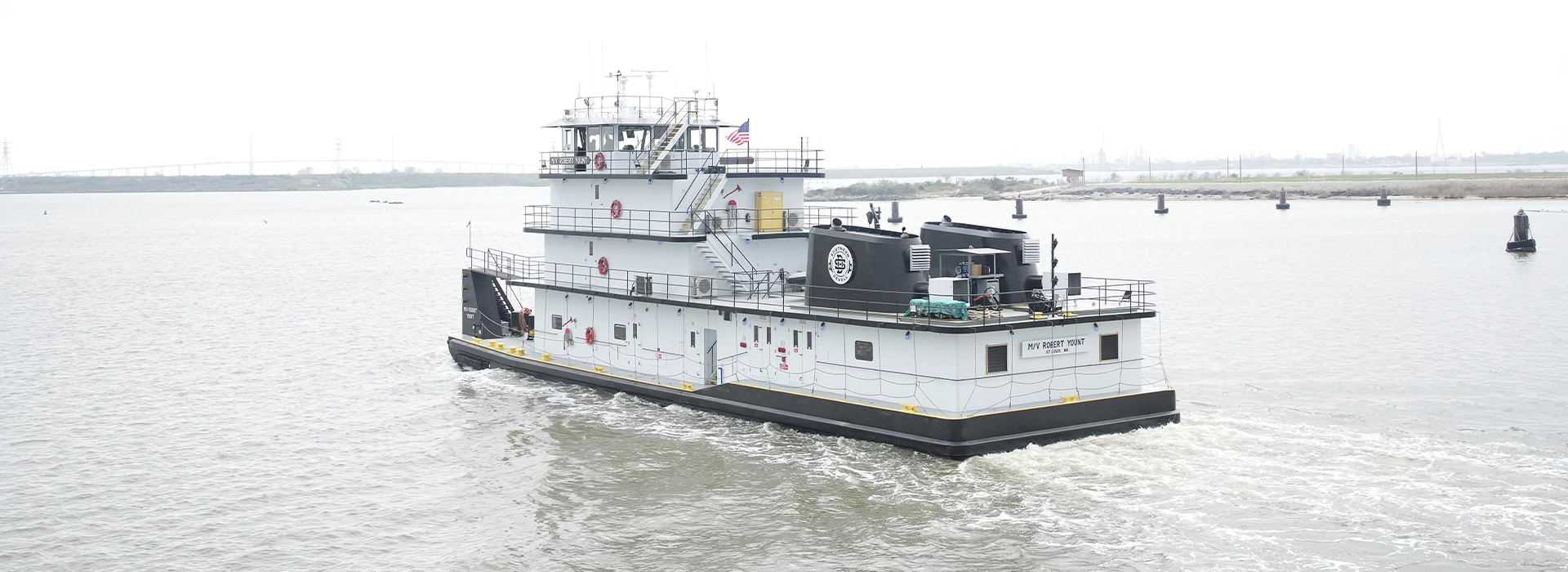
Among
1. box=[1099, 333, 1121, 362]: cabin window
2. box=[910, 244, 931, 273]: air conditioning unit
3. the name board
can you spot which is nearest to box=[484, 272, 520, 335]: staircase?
box=[910, 244, 931, 273]: air conditioning unit

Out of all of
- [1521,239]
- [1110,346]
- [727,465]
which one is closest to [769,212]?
[727,465]

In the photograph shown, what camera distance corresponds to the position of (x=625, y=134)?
30359mm

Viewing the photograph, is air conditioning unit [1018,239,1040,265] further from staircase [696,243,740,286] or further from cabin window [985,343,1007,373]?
staircase [696,243,740,286]

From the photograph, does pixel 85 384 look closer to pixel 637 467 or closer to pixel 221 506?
pixel 221 506

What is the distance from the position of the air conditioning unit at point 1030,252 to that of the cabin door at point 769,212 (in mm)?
6524

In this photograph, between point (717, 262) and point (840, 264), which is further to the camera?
point (717, 262)

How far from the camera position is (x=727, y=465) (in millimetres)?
22562

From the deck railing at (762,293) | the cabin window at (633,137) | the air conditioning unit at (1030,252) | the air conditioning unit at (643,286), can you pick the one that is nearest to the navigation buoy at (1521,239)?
the deck railing at (762,293)

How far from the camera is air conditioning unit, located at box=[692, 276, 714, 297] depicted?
90.0ft

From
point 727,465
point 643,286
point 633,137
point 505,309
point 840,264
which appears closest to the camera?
point 727,465

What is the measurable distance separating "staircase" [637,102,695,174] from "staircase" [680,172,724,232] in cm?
120

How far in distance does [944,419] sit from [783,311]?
444 centimetres

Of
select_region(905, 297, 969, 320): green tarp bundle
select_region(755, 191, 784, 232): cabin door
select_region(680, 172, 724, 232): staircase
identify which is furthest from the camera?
A: select_region(755, 191, 784, 232): cabin door

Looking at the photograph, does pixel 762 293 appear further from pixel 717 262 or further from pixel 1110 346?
pixel 1110 346
